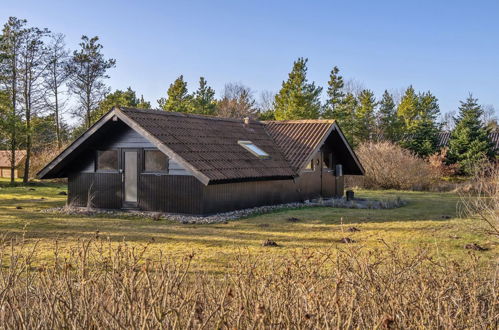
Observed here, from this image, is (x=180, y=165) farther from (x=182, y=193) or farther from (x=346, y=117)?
(x=346, y=117)

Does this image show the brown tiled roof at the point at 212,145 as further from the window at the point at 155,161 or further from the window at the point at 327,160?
the window at the point at 327,160

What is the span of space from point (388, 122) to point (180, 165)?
4078 cm

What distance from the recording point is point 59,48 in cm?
3875

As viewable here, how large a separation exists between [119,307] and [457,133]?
38653 millimetres

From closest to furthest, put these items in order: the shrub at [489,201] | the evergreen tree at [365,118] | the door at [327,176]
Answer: the shrub at [489,201]
the door at [327,176]
the evergreen tree at [365,118]

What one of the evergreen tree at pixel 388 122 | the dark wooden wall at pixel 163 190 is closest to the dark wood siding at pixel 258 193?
the dark wooden wall at pixel 163 190

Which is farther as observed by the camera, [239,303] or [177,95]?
[177,95]

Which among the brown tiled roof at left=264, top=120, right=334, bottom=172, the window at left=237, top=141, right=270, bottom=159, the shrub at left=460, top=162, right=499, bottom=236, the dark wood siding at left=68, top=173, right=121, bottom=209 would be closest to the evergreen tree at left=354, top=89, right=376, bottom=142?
the brown tiled roof at left=264, top=120, right=334, bottom=172

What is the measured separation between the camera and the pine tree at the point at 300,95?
44656 mm

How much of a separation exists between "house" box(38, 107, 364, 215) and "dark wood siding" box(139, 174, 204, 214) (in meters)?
0.03

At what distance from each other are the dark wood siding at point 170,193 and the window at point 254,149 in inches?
147

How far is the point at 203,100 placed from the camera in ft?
178

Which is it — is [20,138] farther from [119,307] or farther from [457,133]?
[119,307]

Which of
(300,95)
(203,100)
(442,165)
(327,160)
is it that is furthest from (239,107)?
(327,160)
